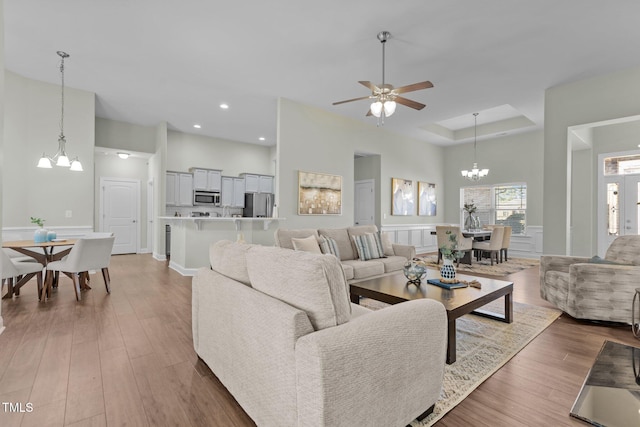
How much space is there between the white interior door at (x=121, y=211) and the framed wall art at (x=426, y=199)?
7632 millimetres

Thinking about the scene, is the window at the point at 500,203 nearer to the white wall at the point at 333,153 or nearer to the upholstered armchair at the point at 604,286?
the white wall at the point at 333,153

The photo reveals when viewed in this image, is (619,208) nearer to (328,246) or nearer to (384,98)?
(384,98)

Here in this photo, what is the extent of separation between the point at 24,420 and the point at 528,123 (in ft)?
Result: 29.7

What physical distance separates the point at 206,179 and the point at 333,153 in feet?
11.7

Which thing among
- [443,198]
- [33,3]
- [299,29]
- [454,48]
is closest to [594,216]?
[443,198]

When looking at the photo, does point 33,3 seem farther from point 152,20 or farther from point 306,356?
point 306,356

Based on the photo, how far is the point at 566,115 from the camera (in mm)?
4754

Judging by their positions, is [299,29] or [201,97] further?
[201,97]

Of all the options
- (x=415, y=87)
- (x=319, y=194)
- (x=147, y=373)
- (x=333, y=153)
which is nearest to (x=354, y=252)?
(x=319, y=194)

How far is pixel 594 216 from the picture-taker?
19.4 ft

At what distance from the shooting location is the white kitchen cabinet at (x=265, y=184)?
8659 millimetres

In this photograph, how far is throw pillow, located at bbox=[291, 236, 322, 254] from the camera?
3758 millimetres

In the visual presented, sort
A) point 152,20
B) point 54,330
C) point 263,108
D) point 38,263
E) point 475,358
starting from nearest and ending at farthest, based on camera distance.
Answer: point 475,358
point 54,330
point 152,20
point 38,263
point 263,108

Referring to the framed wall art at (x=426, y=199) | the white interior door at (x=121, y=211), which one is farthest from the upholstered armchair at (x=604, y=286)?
the white interior door at (x=121, y=211)
